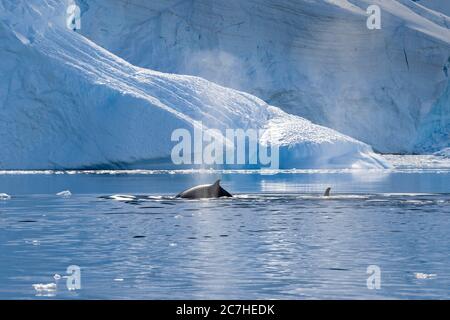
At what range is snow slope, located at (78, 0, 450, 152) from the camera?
50.7m

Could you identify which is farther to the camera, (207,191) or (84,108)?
(84,108)

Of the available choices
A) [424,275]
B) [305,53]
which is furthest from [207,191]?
[305,53]

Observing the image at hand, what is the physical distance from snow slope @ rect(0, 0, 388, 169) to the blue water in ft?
41.1

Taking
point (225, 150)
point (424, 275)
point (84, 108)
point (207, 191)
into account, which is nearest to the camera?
point (424, 275)

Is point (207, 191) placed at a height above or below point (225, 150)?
below

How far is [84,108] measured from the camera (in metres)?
35.4

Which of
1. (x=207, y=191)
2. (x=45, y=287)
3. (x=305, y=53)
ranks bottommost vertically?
(x=45, y=287)

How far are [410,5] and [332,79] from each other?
46.4ft

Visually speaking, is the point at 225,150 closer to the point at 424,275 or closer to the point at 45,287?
the point at 424,275

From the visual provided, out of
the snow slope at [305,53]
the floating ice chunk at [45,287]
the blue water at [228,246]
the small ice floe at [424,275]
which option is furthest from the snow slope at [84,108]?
the small ice floe at [424,275]

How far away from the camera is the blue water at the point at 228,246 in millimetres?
8695

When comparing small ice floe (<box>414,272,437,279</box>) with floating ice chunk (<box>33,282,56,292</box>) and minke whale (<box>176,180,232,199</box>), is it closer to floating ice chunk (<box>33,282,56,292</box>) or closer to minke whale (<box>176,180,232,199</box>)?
floating ice chunk (<box>33,282,56,292</box>)

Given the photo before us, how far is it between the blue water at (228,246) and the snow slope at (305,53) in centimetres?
2980

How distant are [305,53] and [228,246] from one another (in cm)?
4246
